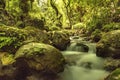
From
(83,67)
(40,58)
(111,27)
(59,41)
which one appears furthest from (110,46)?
(111,27)

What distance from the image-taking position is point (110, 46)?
9.27m

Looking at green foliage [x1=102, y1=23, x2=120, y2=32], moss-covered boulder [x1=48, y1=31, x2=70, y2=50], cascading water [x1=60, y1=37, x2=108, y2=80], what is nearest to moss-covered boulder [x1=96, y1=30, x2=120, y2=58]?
cascading water [x1=60, y1=37, x2=108, y2=80]

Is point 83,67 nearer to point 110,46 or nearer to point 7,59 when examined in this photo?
point 110,46

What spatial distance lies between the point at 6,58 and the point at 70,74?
2430 millimetres

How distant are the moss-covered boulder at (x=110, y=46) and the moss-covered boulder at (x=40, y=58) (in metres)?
2.48

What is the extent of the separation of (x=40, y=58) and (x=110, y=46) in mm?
3324

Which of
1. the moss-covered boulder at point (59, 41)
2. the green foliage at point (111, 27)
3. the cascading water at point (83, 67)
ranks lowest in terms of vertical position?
the cascading water at point (83, 67)

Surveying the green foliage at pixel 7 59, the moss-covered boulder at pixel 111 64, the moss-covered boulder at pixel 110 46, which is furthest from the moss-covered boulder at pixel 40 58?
the moss-covered boulder at pixel 110 46

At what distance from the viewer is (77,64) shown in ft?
29.0

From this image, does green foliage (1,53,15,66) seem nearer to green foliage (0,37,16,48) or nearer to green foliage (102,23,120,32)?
green foliage (0,37,16,48)

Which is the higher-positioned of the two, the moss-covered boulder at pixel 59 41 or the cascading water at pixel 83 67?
the moss-covered boulder at pixel 59 41

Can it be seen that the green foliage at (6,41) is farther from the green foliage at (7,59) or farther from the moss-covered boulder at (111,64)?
the moss-covered boulder at (111,64)

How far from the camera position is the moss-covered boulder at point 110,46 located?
29.6 feet

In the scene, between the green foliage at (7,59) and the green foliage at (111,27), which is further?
the green foliage at (111,27)
